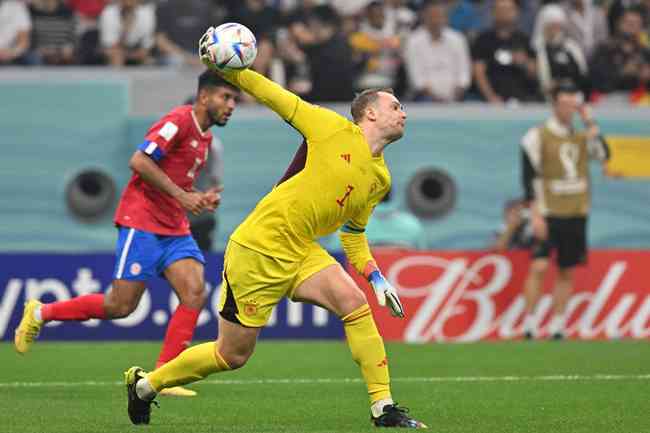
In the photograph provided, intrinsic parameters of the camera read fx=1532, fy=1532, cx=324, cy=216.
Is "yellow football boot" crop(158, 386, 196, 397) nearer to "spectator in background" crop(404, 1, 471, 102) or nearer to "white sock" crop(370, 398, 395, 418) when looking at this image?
"white sock" crop(370, 398, 395, 418)

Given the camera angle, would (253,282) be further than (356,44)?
No

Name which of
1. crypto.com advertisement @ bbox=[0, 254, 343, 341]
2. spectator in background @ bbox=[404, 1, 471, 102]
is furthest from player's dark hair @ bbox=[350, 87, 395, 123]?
spectator in background @ bbox=[404, 1, 471, 102]

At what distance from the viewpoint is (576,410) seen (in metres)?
9.77

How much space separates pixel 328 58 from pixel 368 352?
10886 millimetres

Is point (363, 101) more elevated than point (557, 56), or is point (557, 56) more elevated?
point (363, 101)

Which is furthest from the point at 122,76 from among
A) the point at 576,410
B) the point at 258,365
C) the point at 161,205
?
the point at 576,410

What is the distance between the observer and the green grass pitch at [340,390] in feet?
29.7

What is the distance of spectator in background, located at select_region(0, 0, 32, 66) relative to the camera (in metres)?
19.0

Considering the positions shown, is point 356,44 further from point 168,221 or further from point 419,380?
point 168,221

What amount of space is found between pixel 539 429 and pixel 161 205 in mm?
3703

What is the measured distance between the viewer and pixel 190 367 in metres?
8.74

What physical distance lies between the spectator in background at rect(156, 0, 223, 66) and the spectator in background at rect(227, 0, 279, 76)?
0.31 meters

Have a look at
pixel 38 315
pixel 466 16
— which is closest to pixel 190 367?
pixel 38 315

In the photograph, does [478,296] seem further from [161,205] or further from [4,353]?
[161,205]
